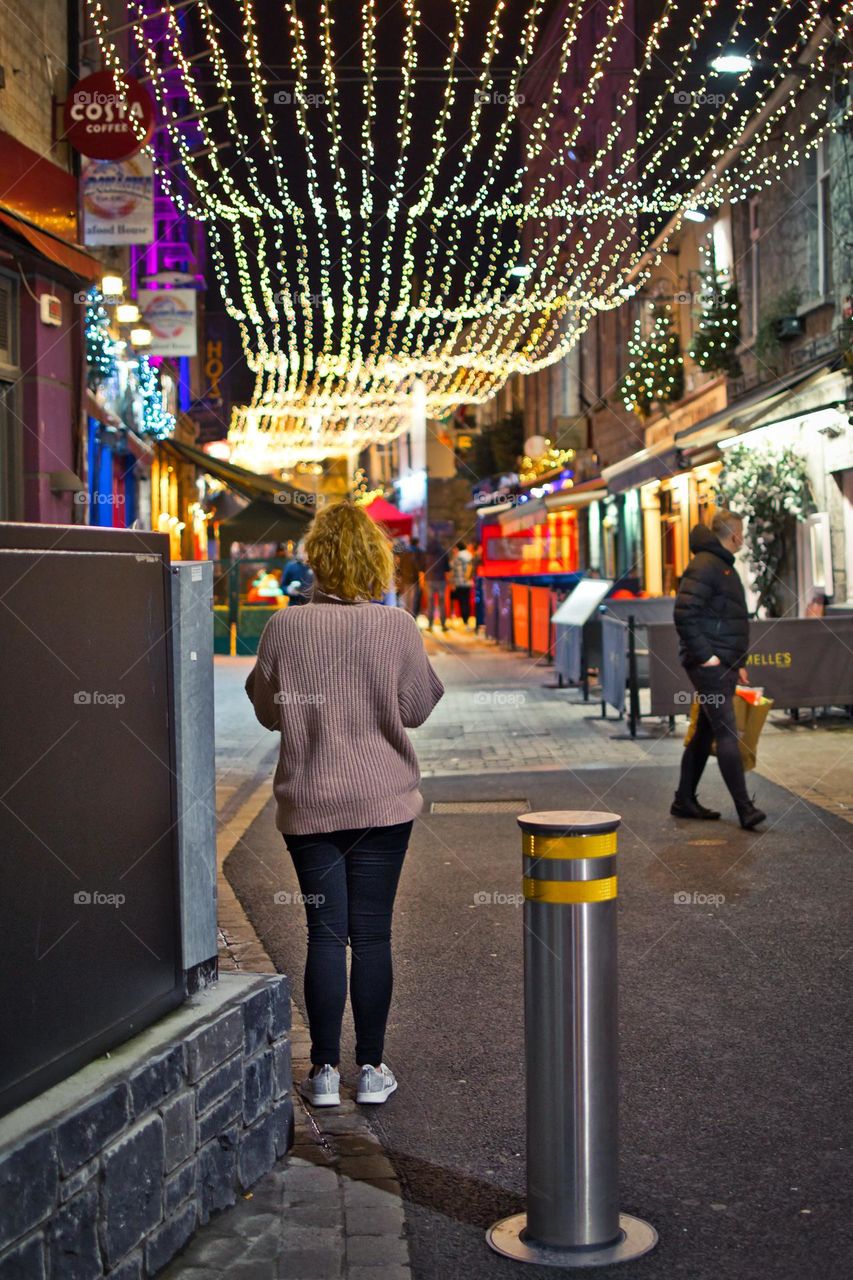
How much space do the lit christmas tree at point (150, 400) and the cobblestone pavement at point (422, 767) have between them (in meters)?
4.08

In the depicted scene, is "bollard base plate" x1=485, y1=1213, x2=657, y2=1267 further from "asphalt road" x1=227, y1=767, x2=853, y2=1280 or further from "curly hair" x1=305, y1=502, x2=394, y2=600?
"curly hair" x1=305, y1=502, x2=394, y2=600

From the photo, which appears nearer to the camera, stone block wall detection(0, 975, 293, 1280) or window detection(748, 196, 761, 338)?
stone block wall detection(0, 975, 293, 1280)

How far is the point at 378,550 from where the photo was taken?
16.3 ft

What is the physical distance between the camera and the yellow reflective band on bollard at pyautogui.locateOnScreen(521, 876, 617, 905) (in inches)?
148

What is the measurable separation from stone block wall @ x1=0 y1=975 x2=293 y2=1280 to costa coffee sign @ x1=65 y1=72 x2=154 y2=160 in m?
11.2

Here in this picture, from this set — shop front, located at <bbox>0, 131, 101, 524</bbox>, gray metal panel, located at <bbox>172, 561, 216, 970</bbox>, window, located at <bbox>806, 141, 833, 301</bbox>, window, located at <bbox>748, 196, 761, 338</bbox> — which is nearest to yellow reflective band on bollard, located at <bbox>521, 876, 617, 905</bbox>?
gray metal panel, located at <bbox>172, 561, 216, 970</bbox>

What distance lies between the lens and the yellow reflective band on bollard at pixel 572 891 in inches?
148

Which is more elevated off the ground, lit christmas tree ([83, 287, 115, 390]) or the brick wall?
the brick wall

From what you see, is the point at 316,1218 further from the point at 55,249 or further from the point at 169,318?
the point at 169,318

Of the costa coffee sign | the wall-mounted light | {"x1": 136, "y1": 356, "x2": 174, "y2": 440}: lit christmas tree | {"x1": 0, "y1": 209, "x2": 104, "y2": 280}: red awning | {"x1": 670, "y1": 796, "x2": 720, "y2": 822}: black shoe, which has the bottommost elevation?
{"x1": 670, "y1": 796, "x2": 720, "y2": 822}: black shoe

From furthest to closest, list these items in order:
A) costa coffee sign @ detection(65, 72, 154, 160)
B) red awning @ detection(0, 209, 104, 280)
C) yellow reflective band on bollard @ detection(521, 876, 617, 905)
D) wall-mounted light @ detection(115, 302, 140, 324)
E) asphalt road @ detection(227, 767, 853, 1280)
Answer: wall-mounted light @ detection(115, 302, 140, 324), costa coffee sign @ detection(65, 72, 154, 160), red awning @ detection(0, 209, 104, 280), asphalt road @ detection(227, 767, 853, 1280), yellow reflective band on bollard @ detection(521, 876, 617, 905)

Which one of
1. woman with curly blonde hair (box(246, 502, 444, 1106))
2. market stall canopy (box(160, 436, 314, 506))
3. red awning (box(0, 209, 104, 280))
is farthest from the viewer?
market stall canopy (box(160, 436, 314, 506))

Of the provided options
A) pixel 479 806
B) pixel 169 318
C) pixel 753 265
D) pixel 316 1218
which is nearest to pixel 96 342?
pixel 169 318

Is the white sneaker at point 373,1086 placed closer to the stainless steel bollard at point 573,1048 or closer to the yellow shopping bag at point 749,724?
the stainless steel bollard at point 573,1048
